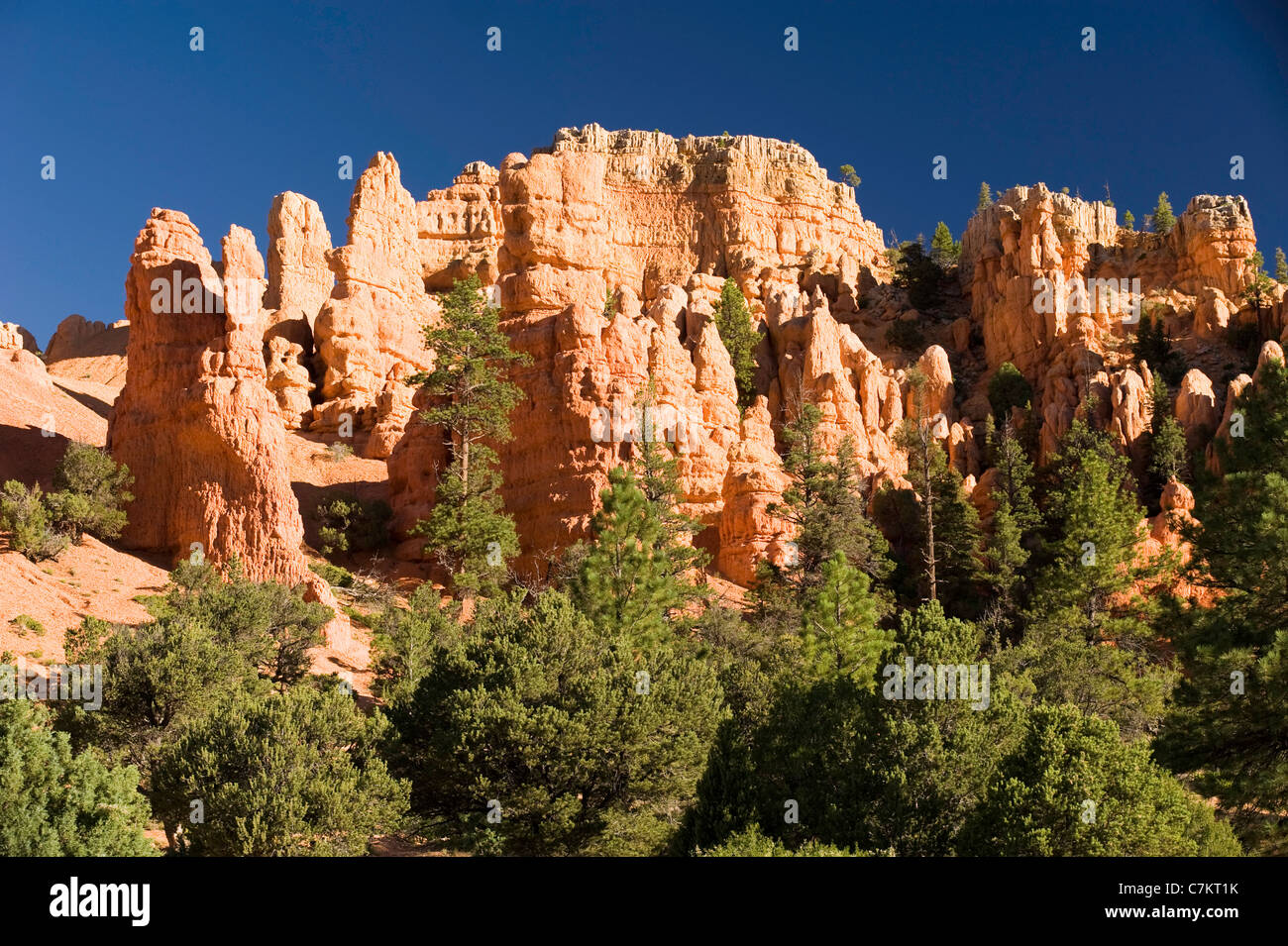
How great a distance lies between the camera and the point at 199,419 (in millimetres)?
38812

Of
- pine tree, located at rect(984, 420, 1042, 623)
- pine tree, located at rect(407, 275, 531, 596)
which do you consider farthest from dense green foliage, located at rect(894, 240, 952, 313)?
pine tree, located at rect(407, 275, 531, 596)

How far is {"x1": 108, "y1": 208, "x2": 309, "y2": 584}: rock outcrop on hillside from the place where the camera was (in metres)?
37.6

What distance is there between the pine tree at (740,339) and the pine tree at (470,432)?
62.5ft

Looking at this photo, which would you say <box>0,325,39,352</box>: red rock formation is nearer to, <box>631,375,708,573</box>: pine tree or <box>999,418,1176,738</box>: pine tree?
<box>631,375,708,573</box>: pine tree

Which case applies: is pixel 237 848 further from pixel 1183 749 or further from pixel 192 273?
pixel 192 273

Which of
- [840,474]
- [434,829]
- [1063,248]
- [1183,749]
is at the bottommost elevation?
[434,829]

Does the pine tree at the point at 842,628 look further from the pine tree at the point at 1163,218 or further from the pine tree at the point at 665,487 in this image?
the pine tree at the point at 1163,218

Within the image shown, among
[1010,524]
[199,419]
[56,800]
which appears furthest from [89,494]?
[1010,524]

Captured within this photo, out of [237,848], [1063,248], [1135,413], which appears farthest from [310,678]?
[1063,248]

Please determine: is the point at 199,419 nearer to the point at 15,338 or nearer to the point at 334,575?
the point at 334,575

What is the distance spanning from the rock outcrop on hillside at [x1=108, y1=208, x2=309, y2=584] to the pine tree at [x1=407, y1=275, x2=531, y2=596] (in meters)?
6.01

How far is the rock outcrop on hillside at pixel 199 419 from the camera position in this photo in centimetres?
3756

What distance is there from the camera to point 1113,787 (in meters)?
21.4

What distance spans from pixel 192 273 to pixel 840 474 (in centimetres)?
2790
